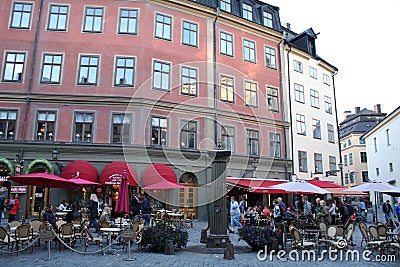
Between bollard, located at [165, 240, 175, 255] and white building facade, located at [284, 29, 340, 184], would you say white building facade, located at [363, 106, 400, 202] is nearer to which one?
white building facade, located at [284, 29, 340, 184]

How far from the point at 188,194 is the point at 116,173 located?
17.8 feet

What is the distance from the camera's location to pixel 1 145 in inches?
818

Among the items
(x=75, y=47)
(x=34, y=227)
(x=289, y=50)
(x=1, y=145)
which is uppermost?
(x=289, y=50)

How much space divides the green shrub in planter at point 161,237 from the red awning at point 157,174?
8814mm

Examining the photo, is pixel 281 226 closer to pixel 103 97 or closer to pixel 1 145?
pixel 103 97

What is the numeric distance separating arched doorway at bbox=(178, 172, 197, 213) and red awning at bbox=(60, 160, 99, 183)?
18.4 feet

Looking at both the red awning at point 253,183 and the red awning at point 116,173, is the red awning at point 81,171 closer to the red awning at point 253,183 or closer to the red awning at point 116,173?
the red awning at point 116,173

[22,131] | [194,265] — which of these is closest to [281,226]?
[194,265]

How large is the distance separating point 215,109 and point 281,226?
1357cm

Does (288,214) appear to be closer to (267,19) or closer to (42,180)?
(42,180)

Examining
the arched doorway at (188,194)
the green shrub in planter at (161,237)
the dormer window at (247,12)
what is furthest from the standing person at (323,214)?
the dormer window at (247,12)

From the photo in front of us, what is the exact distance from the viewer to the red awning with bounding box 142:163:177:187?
68.5ft

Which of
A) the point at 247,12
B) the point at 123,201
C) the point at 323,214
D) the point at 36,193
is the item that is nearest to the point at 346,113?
the point at 247,12

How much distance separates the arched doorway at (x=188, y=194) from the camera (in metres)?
23.3
